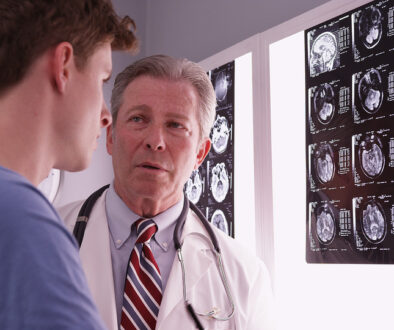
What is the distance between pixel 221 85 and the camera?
1792 millimetres

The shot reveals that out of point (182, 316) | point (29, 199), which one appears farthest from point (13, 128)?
point (182, 316)

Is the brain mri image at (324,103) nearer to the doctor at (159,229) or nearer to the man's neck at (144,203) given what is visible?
the doctor at (159,229)

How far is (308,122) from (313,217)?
263mm

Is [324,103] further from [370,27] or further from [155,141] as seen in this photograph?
[155,141]

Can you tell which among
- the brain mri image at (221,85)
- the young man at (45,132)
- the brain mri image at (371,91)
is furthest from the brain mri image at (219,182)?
the young man at (45,132)

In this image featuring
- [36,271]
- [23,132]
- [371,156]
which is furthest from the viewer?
[371,156]

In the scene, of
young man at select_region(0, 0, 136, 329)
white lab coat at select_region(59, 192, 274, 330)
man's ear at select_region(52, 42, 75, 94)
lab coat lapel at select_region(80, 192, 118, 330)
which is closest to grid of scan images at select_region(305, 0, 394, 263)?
white lab coat at select_region(59, 192, 274, 330)

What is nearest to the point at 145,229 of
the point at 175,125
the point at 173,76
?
the point at 175,125

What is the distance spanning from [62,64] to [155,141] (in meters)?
0.67

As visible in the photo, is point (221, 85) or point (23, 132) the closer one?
point (23, 132)

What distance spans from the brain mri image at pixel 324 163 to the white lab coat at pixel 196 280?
0.29 m

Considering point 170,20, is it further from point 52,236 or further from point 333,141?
point 52,236

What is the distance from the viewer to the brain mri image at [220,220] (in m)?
1.71

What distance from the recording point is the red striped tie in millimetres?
1134
